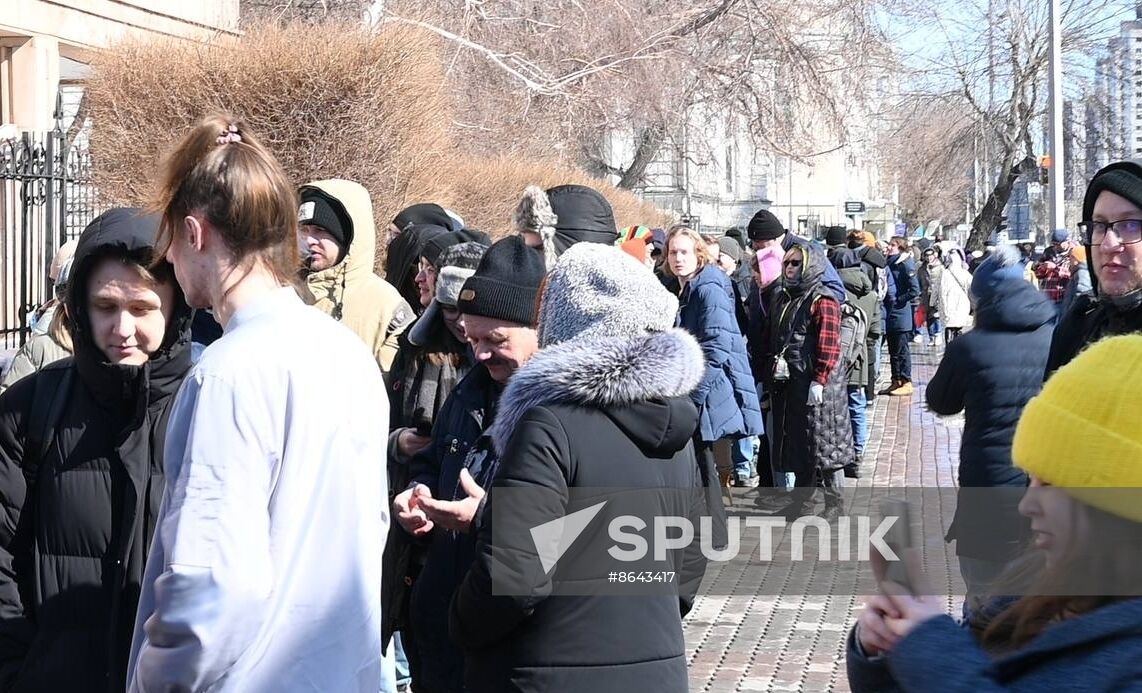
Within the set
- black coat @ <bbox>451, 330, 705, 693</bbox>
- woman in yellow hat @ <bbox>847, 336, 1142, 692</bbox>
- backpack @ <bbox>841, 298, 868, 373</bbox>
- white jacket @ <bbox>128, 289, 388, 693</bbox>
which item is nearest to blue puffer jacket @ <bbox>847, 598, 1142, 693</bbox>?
woman in yellow hat @ <bbox>847, 336, 1142, 692</bbox>

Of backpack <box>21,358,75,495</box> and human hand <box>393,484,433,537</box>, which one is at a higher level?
backpack <box>21,358,75,495</box>

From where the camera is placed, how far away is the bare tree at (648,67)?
775 inches

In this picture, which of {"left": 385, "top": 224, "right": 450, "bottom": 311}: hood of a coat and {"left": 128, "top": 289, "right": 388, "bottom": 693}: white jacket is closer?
{"left": 128, "top": 289, "right": 388, "bottom": 693}: white jacket

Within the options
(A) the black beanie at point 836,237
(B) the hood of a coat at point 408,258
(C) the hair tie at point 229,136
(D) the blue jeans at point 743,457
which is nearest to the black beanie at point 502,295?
(C) the hair tie at point 229,136

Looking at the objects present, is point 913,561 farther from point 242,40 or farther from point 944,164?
point 944,164

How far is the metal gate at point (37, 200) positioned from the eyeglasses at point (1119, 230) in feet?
20.7

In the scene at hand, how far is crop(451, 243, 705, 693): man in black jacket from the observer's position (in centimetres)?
341

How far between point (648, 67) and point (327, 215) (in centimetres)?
1472

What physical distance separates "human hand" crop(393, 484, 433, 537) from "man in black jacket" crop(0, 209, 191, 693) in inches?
30.0

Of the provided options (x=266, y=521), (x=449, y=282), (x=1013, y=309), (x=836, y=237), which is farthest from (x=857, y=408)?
(x=266, y=521)

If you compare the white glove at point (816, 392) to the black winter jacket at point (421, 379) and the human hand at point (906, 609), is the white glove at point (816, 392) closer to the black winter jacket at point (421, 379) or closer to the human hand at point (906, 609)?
the black winter jacket at point (421, 379)

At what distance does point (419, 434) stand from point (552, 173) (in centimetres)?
1378

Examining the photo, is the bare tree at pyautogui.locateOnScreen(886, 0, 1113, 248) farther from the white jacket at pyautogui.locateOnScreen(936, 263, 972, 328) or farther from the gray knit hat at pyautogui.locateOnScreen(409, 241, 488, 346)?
the gray knit hat at pyautogui.locateOnScreen(409, 241, 488, 346)

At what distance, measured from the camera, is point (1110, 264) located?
14.6 ft
